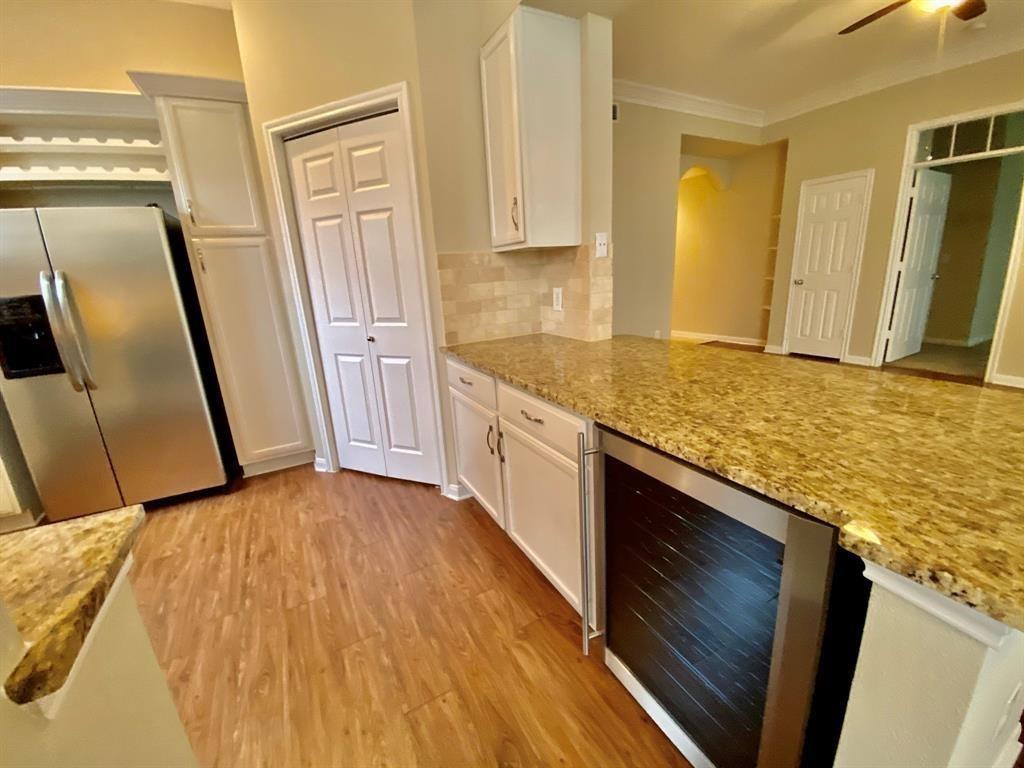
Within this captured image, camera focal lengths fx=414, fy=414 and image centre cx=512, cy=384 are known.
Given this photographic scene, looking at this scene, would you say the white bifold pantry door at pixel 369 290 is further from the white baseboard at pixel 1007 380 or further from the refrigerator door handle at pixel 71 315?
the white baseboard at pixel 1007 380

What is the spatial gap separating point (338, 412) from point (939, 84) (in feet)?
19.0

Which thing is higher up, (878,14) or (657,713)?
(878,14)

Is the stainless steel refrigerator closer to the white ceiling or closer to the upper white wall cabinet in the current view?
the upper white wall cabinet

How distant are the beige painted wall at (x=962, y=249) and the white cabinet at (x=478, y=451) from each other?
654 centimetres

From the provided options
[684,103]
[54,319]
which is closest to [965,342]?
[684,103]

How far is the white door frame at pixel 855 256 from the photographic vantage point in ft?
13.8

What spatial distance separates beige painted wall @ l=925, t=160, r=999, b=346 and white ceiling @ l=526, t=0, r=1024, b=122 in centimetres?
201

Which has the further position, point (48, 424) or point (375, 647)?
point (48, 424)

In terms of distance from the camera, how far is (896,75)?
3803 millimetres

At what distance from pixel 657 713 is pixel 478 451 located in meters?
1.25

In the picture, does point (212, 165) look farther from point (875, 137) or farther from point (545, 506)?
point (875, 137)

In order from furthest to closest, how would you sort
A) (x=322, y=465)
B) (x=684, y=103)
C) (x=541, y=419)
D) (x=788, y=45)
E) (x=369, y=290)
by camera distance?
1. (x=684, y=103)
2. (x=788, y=45)
3. (x=322, y=465)
4. (x=369, y=290)
5. (x=541, y=419)

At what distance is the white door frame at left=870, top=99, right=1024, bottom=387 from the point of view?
344 cm

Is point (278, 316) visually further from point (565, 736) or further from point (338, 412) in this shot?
point (565, 736)
